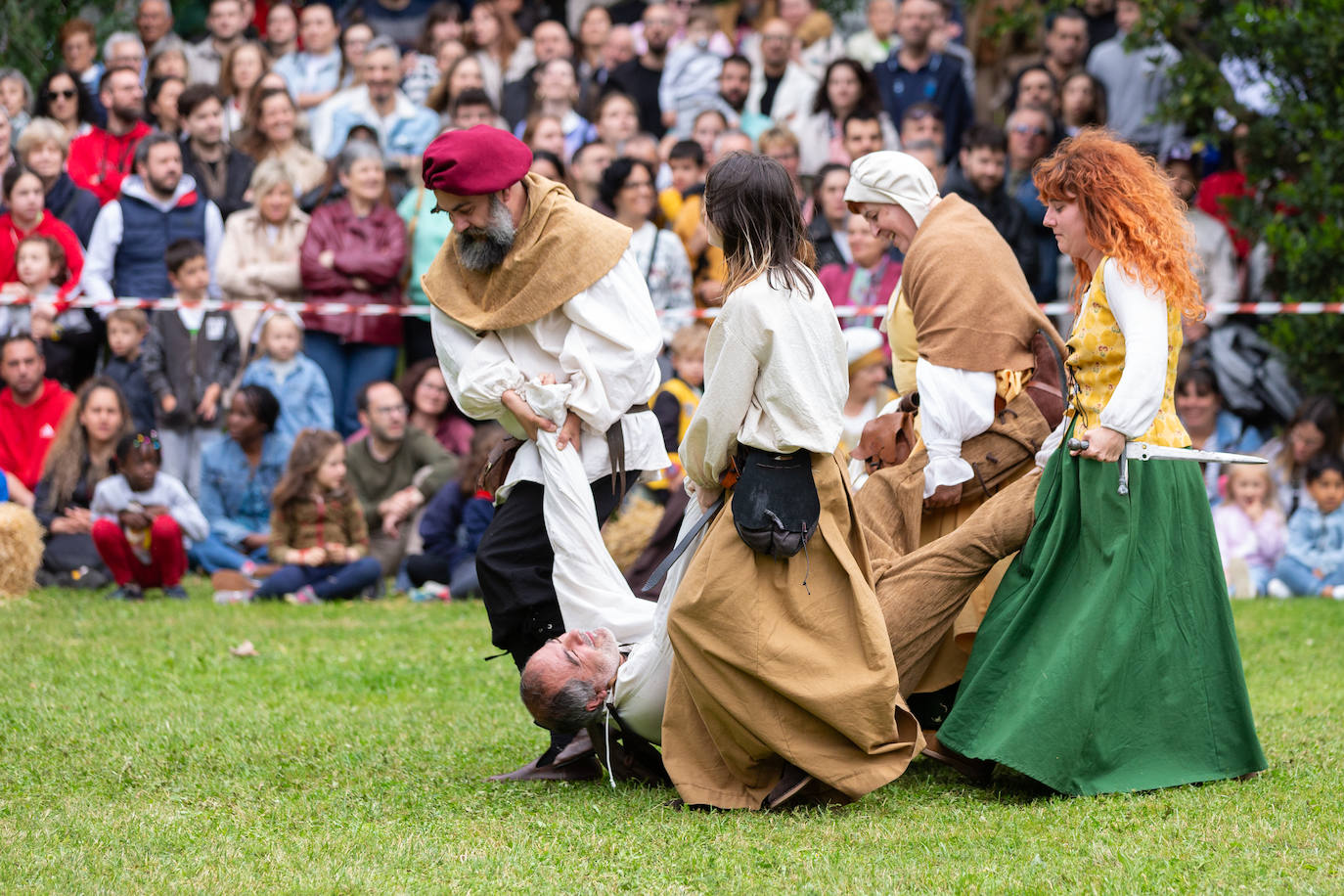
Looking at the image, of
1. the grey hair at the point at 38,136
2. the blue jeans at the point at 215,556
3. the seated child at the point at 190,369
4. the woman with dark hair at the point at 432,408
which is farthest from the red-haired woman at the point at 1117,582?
the grey hair at the point at 38,136

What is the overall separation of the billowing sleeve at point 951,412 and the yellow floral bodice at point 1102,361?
13.7 inches

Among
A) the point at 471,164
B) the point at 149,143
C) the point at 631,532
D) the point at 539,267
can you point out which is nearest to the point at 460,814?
the point at 539,267

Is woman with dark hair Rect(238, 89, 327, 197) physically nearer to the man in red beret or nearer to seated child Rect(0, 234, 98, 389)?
seated child Rect(0, 234, 98, 389)

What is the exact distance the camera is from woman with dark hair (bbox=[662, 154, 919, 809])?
489cm

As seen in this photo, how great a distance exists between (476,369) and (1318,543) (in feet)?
20.6

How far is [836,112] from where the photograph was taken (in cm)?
1186

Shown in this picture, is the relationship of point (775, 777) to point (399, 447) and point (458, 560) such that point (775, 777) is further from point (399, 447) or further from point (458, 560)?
point (399, 447)

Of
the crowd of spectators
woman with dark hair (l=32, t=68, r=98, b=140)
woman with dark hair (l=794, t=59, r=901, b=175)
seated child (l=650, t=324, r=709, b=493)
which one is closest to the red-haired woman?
the crowd of spectators

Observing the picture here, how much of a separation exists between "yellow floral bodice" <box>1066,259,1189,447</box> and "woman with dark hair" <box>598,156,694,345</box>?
5453 mm

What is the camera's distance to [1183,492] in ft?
17.3

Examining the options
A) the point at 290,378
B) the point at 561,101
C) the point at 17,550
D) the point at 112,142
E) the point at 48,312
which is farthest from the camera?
the point at 561,101

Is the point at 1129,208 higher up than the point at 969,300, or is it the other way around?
the point at 1129,208

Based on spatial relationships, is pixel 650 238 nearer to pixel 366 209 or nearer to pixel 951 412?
pixel 366 209

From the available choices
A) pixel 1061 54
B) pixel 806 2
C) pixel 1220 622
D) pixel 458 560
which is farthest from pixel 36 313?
pixel 1220 622
